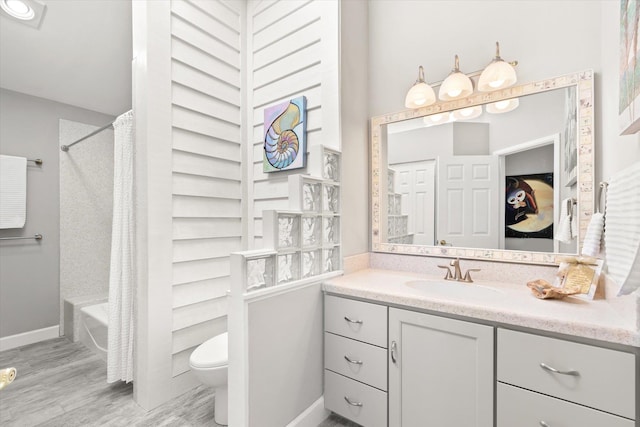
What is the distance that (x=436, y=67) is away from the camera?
6.43ft

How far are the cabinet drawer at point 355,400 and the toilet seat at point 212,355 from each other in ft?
1.98

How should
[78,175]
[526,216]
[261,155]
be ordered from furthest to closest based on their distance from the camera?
[78,175] < [261,155] < [526,216]

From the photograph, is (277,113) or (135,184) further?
(277,113)

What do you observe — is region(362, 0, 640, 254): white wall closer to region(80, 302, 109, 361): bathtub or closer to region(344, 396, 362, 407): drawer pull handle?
region(344, 396, 362, 407): drawer pull handle

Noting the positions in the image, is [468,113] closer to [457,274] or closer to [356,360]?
[457,274]

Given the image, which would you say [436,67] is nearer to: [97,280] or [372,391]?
[372,391]

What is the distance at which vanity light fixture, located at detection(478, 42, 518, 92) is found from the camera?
1.63m

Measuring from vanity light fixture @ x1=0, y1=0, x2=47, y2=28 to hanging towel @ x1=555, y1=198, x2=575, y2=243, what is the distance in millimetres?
3346

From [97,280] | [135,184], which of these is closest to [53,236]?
[97,280]

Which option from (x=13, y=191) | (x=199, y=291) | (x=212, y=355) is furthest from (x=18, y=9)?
(x=212, y=355)

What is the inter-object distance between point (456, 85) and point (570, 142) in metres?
0.67

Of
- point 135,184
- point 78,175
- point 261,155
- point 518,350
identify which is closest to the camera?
point 518,350

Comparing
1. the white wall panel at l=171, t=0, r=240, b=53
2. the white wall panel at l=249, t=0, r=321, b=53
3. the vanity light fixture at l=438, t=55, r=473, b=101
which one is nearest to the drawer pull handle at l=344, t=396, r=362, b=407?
the vanity light fixture at l=438, t=55, r=473, b=101

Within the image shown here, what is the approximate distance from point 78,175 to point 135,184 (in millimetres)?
1871
